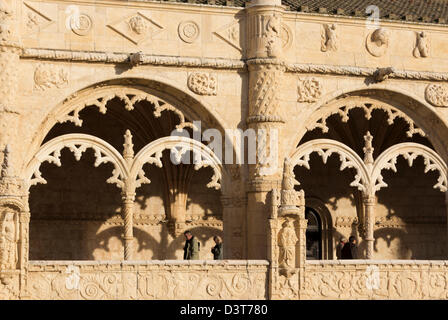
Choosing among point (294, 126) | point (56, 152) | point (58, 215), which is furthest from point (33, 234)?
point (294, 126)

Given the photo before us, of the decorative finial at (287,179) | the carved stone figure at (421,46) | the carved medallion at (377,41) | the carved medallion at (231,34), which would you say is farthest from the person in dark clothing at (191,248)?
the carved stone figure at (421,46)

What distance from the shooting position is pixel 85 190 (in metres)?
30.2

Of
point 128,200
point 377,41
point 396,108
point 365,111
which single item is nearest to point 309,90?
point 365,111

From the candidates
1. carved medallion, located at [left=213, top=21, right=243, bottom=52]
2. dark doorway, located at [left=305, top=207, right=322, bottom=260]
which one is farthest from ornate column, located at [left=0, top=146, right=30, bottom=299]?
dark doorway, located at [left=305, top=207, right=322, bottom=260]

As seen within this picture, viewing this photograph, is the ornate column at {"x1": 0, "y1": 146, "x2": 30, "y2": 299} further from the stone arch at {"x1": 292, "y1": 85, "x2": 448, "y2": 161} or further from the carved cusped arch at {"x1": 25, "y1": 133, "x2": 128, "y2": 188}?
the stone arch at {"x1": 292, "y1": 85, "x2": 448, "y2": 161}

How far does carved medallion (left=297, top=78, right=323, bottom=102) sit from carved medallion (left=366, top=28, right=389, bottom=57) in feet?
5.20

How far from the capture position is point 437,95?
1104 inches

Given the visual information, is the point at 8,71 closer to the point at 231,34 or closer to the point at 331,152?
the point at 231,34

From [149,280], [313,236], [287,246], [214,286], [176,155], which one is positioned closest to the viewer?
[149,280]

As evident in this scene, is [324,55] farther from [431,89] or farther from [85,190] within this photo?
[85,190]

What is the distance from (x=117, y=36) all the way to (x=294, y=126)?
4.32 metres

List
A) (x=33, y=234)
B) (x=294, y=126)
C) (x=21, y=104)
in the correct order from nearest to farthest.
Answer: (x=21, y=104)
(x=294, y=126)
(x=33, y=234)

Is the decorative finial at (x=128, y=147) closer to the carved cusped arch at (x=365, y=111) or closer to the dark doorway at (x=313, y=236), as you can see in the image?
the carved cusped arch at (x=365, y=111)

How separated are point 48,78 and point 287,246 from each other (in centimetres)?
608
